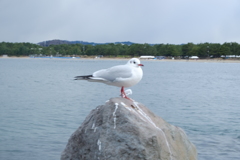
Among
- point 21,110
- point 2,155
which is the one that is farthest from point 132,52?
point 2,155

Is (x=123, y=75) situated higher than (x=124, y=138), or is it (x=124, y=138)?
(x=123, y=75)

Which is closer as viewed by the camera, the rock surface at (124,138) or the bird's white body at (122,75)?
the rock surface at (124,138)

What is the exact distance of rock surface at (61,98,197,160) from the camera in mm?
7066

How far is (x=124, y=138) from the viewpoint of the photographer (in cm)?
711

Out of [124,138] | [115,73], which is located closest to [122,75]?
[115,73]

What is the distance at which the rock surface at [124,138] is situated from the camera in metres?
7.07

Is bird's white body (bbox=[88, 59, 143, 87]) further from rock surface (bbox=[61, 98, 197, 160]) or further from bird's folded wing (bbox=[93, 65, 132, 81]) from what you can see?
rock surface (bbox=[61, 98, 197, 160])

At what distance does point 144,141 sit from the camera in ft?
23.1

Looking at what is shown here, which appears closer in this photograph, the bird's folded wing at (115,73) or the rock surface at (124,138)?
the rock surface at (124,138)

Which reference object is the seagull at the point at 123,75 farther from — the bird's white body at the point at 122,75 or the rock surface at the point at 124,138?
the rock surface at the point at 124,138

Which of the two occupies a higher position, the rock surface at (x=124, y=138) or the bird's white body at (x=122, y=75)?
the bird's white body at (x=122, y=75)

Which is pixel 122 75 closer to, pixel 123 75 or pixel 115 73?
pixel 123 75

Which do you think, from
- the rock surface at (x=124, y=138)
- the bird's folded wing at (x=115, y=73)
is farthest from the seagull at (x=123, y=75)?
the rock surface at (x=124, y=138)

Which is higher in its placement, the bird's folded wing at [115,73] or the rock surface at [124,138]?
the bird's folded wing at [115,73]
